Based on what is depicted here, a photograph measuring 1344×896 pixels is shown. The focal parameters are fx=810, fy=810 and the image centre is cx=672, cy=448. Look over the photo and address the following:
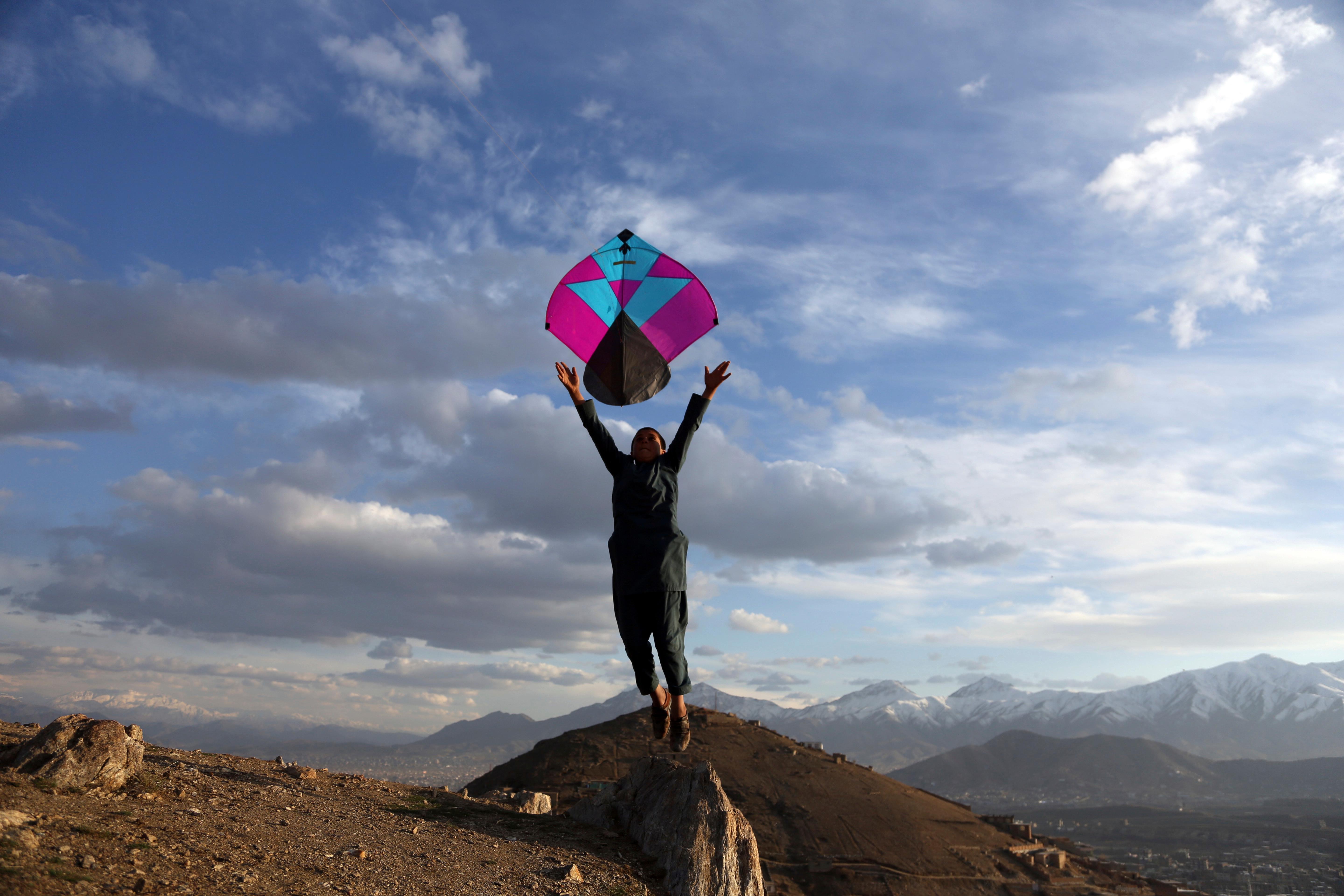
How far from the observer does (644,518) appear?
9719 millimetres

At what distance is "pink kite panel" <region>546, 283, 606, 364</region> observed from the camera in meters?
11.1

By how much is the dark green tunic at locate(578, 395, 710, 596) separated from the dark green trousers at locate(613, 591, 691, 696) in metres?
0.16

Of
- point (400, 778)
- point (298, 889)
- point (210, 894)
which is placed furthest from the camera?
point (400, 778)

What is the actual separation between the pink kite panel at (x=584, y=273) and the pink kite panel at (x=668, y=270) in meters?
0.68

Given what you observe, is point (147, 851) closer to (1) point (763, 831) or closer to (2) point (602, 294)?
(2) point (602, 294)

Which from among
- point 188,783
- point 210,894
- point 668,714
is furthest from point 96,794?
point 668,714

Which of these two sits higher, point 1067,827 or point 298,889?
point 298,889

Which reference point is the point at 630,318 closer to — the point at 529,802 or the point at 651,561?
the point at 651,561

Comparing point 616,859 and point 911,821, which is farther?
point 911,821

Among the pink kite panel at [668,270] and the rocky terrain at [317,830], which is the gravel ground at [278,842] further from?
the pink kite panel at [668,270]

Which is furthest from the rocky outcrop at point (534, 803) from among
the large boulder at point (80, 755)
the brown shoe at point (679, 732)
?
the large boulder at point (80, 755)

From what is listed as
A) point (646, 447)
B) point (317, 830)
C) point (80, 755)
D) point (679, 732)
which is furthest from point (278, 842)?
point (646, 447)

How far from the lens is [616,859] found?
A: 38.7 feet

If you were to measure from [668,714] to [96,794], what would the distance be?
21.5 ft
